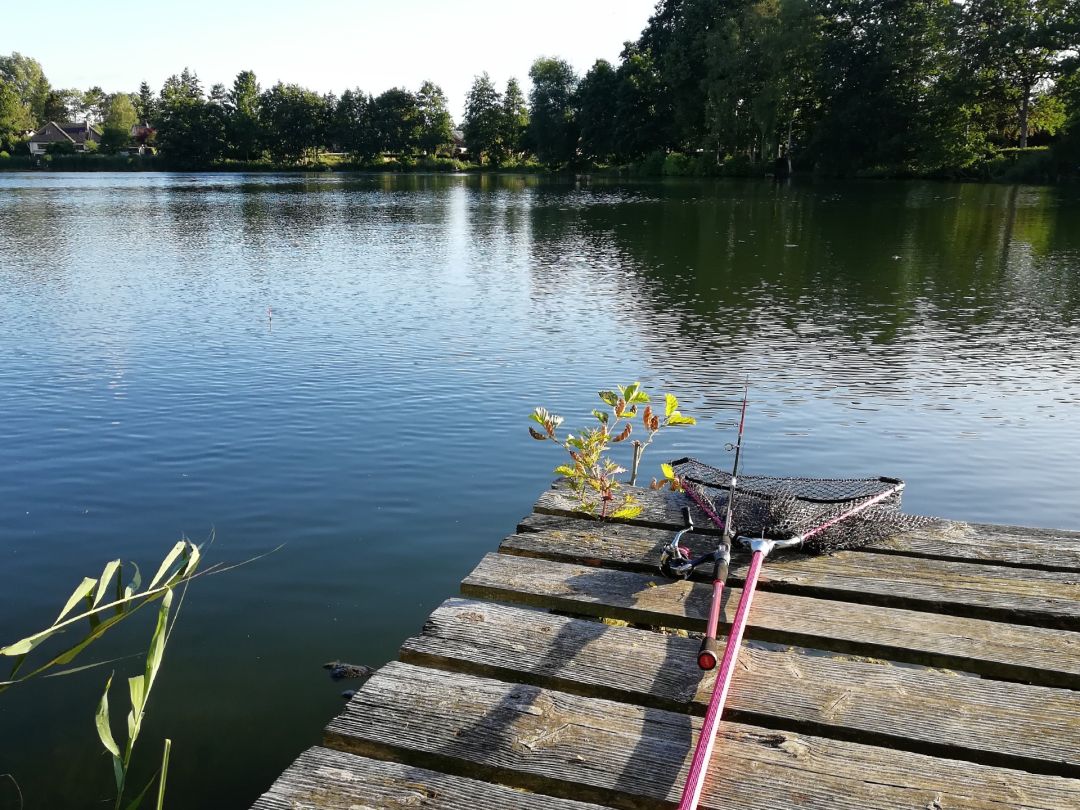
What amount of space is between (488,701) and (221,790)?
2.07 metres

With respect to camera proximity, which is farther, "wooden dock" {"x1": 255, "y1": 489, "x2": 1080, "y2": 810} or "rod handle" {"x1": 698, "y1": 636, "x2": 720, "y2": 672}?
"rod handle" {"x1": 698, "y1": 636, "x2": 720, "y2": 672}

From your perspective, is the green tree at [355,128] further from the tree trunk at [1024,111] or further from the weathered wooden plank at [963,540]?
the weathered wooden plank at [963,540]

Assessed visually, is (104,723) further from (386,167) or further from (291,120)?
(291,120)

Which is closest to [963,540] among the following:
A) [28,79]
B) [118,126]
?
[118,126]

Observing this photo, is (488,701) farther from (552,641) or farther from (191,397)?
(191,397)

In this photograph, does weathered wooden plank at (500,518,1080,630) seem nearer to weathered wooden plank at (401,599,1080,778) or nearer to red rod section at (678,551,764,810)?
weathered wooden plank at (401,599,1080,778)

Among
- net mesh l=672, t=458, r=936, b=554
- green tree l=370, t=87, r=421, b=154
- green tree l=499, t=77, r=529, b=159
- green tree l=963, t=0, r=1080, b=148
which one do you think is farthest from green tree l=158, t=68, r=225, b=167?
net mesh l=672, t=458, r=936, b=554

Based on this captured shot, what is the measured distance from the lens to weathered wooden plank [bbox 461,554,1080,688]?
3.65 metres

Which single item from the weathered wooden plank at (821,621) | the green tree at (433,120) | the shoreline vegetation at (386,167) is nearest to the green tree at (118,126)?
the shoreline vegetation at (386,167)

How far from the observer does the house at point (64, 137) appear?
441 feet

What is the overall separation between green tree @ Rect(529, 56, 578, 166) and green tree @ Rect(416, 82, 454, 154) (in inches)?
922

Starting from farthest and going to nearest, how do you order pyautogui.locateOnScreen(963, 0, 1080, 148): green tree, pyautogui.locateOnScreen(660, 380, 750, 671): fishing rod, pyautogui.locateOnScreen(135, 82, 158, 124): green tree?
pyautogui.locateOnScreen(135, 82, 158, 124): green tree
pyautogui.locateOnScreen(963, 0, 1080, 148): green tree
pyautogui.locateOnScreen(660, 380, 750, 671): fishing rod

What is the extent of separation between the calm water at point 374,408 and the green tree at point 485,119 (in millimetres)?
100359

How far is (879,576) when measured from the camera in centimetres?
442
